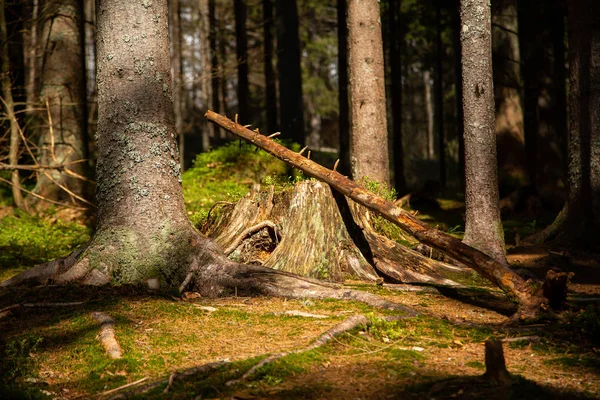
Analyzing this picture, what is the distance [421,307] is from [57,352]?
11.7 feet

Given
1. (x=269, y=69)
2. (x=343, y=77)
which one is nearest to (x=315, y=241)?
(x=343, y=77)

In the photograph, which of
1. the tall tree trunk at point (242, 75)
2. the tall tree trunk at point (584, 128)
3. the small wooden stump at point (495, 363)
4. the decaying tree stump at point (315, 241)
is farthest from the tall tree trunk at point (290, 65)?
the small wooden stump at point (495, 363)

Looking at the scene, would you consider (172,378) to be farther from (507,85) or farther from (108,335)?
(507,85)

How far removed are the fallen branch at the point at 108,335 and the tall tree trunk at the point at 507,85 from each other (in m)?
14.3

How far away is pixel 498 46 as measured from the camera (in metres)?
18.0

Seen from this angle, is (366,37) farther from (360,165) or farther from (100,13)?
(100,13)

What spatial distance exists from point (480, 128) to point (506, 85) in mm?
10174

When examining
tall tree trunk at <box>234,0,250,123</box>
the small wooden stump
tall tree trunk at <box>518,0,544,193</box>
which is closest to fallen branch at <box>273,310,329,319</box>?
the small wooden stump

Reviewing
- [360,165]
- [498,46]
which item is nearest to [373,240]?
[360,165]

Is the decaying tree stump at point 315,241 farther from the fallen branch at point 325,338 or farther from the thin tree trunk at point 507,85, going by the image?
the thin tree trunk at point 507,85

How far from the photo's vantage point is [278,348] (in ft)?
15.9

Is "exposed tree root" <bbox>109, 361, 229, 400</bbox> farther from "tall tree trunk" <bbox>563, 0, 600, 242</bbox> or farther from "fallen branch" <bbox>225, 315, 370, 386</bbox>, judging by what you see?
"tall tree trunk" <bbox>563, 0, 600, 242</bbox>

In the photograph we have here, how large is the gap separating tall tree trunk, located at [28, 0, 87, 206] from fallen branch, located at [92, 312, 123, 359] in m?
8.53

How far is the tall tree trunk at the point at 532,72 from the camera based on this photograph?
1947 cm
